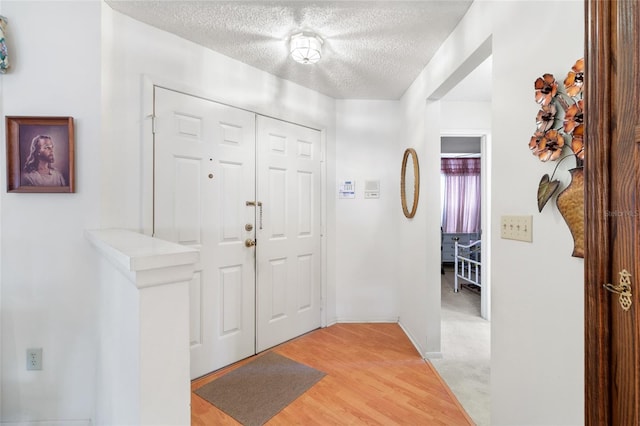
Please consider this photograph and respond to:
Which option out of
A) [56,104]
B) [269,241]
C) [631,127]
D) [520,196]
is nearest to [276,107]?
[269,241]

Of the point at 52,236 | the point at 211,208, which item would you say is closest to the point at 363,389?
the point at 211,208

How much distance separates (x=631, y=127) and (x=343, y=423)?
1744 mm

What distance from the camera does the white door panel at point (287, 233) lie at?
239 centimetres

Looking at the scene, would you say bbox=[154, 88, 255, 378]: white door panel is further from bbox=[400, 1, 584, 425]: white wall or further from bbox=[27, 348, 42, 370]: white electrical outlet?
bbox=[400, 1, 584, 425]: white wall

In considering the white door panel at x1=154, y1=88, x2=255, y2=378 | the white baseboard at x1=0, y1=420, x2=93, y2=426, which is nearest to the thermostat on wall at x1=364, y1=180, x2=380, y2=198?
the white door panel at x1=154, y1=88, x2=255, y2=378

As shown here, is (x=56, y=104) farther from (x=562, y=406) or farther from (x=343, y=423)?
(x=562, y=406)

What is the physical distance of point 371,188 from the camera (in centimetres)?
295

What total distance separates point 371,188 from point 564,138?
201 cm

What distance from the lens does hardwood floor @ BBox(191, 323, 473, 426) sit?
160 centimetres

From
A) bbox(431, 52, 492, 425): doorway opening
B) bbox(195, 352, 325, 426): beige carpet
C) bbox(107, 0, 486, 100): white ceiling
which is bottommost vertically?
bbox(195, 352, 325, 426): beige carpet

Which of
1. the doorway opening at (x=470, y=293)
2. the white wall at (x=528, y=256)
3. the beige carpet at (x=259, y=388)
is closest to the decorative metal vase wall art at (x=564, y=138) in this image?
the white wall at (x=528, y=256)

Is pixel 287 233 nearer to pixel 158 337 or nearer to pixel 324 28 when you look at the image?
pixel 324 28

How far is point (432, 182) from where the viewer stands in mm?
2266

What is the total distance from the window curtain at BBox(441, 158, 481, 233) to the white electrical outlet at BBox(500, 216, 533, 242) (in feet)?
15.5
